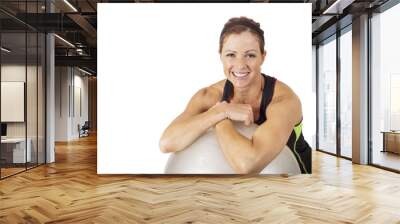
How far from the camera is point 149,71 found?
6438 mm

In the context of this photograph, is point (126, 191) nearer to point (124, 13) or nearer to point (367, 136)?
point (124, 13)

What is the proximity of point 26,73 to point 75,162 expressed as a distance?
7.46 feet

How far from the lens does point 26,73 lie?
7191 mm

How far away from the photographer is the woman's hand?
20.4ft

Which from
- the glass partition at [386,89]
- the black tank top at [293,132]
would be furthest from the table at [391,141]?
the black tank top at [293,132]

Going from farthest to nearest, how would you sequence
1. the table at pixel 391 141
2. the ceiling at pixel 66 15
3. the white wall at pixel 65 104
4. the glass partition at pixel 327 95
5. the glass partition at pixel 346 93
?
the white wall at pixel 65 104
the glass partition at pixel 327 95
the glass partition at pixel 346 93
the table at pixel 391 141
the ceiling at pixel 66 15

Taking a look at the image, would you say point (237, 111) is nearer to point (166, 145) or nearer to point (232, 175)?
point (232, 175)

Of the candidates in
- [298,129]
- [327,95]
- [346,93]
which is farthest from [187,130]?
[327,95]

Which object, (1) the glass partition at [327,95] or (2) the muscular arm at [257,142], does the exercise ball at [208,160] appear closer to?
(2) the muscular arm at [257,142]

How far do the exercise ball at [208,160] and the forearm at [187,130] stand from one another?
0.29ft

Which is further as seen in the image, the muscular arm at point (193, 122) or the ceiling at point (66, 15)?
the ceiling at point (66, 15)

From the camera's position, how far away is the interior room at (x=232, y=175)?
4277 millimetres

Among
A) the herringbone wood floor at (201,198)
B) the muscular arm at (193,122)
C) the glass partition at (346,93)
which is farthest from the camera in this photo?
the glass partition at (346,93)

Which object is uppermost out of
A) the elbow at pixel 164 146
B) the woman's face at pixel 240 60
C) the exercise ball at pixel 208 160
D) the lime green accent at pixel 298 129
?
the woman's face at pixel 240 60
